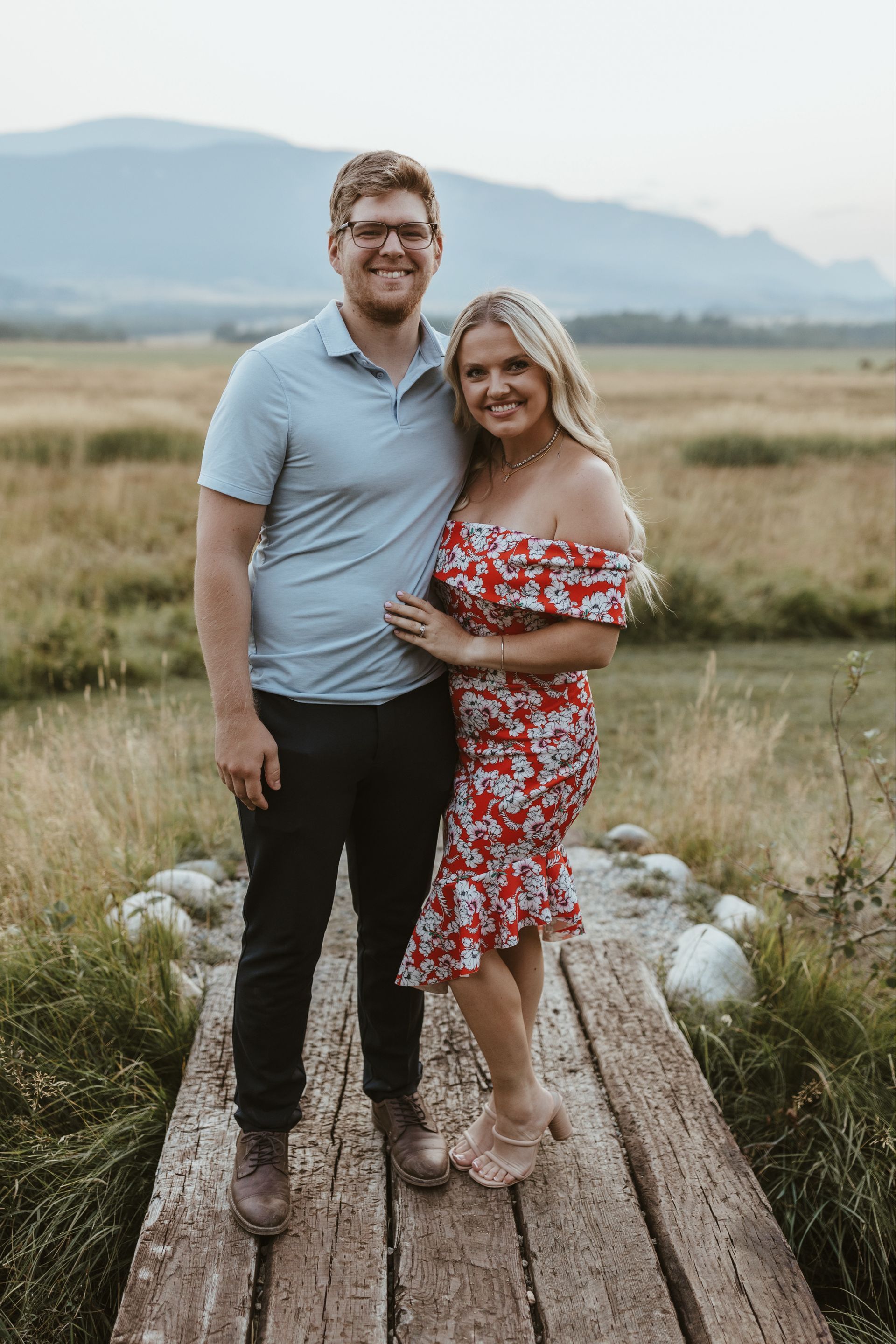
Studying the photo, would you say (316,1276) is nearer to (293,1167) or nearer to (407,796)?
(293,1167)

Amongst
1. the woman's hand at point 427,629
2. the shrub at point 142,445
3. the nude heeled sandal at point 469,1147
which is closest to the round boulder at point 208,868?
the nude heeled sandal at point 469,1147

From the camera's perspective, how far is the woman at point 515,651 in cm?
233

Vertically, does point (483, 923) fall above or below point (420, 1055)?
above

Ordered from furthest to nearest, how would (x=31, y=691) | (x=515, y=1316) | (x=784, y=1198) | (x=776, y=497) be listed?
(x=776, y=497), (x=31, y=691), (x=784, y=1198), (x=515, y=1316)

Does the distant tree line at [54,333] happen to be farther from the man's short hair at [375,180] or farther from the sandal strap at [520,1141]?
the sandal strap at [520,1141]

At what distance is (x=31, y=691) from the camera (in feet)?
27.3

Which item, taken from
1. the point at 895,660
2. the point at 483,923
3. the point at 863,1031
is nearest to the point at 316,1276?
the point at 483,923

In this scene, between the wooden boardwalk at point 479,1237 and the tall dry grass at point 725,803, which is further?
the tall dry grass at point 725,803

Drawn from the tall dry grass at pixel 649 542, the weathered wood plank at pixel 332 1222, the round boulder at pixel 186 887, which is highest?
the weathered wood plank at pixel 332 1222

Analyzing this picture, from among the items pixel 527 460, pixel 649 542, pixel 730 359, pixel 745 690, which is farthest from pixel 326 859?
pixel 730 359

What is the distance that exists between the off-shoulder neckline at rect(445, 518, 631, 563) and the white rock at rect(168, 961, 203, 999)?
1.86 m

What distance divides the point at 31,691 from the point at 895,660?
753 centimetres

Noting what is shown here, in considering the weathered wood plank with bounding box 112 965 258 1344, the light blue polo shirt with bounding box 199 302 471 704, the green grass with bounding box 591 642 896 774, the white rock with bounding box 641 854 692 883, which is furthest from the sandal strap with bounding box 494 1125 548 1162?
the green grass with bounding box 591 642 896 774

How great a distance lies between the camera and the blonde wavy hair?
2.29 meters
